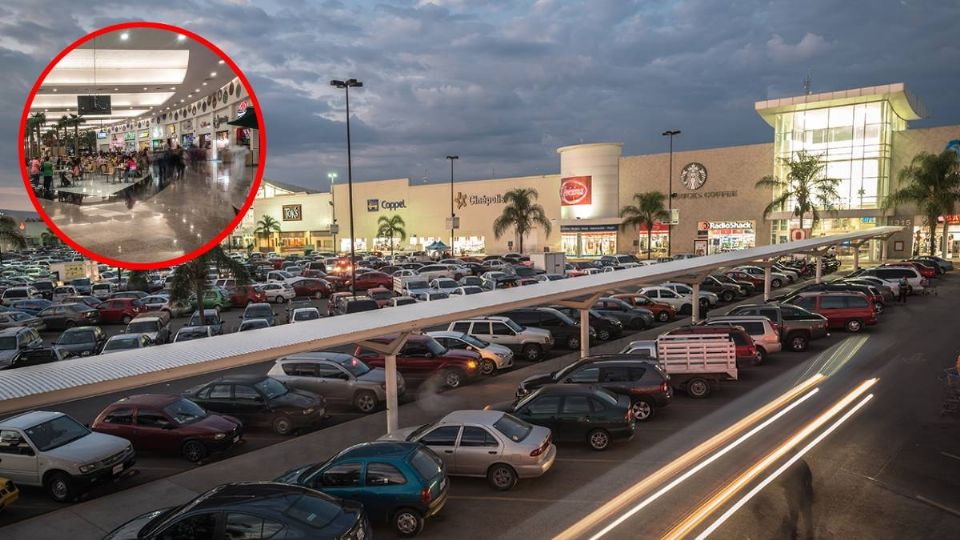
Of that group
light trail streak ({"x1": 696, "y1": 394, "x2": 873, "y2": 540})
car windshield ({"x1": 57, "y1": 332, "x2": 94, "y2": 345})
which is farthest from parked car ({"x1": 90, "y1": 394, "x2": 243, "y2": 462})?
car windshield ({"x1": 57, "y1": 332, "x2": 94, "y2": 345})

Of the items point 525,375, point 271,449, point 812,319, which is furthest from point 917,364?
point 271,449

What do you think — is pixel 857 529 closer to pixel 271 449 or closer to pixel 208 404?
pixel 271 449

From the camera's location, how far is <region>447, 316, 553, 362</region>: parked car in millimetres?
21516

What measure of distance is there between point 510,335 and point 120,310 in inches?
856

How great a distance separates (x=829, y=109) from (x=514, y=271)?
120 feet

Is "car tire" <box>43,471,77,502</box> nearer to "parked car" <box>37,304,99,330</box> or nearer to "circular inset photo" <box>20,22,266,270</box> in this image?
"circular inset photo" <box>20,22,266,270</box>

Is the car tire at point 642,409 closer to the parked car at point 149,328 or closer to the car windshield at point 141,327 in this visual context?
the parked car at point 149,328

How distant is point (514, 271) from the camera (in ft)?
132

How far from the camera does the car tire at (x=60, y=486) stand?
10977 millimetres

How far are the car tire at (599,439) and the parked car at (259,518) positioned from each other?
5.98 m

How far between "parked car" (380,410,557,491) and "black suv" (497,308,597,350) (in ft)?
38.5

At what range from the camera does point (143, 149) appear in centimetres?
782

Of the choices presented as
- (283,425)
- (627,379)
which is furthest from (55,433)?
(627,379)

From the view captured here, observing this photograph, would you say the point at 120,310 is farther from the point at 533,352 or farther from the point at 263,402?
the point at 533,352
